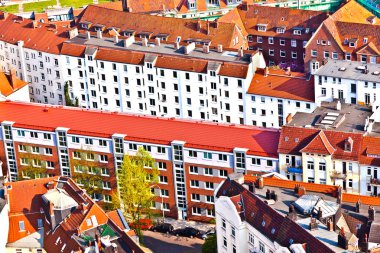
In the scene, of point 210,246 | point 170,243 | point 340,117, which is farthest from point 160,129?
point 340,117

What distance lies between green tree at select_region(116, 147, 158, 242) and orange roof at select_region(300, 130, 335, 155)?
2805cm

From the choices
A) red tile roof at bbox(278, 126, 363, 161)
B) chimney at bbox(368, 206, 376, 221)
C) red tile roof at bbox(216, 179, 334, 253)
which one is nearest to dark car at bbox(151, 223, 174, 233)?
red tile roof at bbox(278, 126, 363, 161)

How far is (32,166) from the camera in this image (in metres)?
197

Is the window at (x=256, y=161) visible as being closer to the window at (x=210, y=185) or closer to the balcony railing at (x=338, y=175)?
the window at (x=210, y=185)

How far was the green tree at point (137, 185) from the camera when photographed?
18012 cm

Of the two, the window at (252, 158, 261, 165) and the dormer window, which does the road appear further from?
the dormer window

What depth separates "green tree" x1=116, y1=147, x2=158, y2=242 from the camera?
180 m

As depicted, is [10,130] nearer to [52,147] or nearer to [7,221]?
[52,147]

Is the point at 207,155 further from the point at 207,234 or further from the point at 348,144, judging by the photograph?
the point at 348,144

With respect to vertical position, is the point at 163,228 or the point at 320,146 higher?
the point at 320,146

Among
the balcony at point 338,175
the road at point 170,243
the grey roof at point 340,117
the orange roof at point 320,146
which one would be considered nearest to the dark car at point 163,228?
the road at point 170,243

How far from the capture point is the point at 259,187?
160375mm

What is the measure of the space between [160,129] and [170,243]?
22218 mm

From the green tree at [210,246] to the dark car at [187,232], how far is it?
11.8 meters
